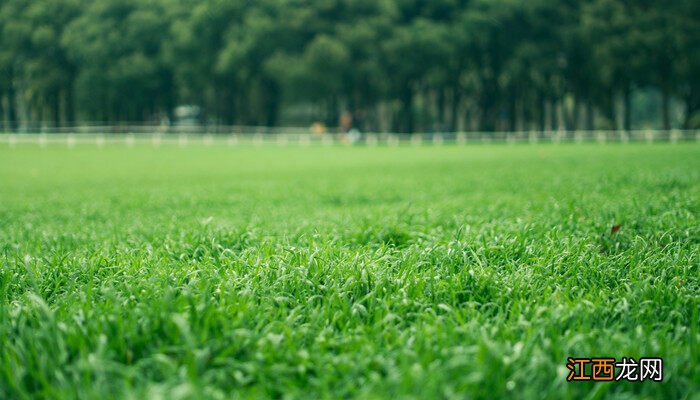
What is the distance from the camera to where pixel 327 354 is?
2086mm

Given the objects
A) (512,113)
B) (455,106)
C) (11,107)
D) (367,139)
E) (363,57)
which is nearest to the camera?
(367,139)

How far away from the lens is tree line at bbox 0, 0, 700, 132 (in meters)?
51.9

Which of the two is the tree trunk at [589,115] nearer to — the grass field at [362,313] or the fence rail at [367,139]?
the fence rail at [367,139]

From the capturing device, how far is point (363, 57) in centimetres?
5766

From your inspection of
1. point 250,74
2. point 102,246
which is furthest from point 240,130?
point 102,246

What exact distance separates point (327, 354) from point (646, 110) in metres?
125

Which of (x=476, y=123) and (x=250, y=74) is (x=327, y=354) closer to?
(x=250, y=74)

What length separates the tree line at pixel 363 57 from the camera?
5194cm

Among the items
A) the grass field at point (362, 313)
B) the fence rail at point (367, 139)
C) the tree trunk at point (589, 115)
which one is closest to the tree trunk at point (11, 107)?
the fence rail at point (367, 139)

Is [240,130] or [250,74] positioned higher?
[250,74]

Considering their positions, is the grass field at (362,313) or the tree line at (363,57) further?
the tree line at (363,57)
